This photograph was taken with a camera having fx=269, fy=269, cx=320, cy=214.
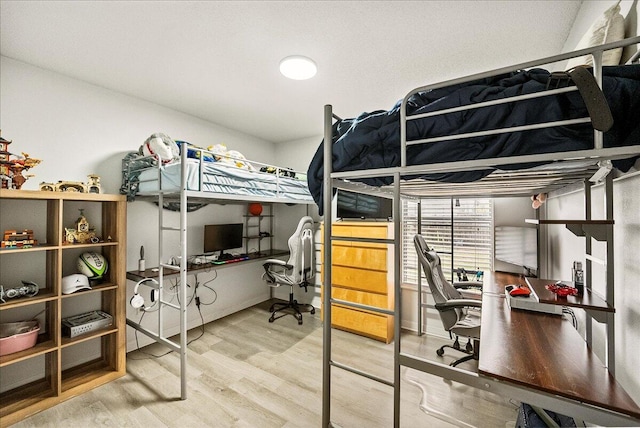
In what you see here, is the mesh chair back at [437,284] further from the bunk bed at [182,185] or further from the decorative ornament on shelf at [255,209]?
the decorative ornament on shelf at [255,209]

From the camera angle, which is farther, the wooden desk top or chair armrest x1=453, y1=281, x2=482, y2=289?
chair armrest x1=453, y1=281, x2=482, y2=289

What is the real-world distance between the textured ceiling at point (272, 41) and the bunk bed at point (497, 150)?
2.50 feet

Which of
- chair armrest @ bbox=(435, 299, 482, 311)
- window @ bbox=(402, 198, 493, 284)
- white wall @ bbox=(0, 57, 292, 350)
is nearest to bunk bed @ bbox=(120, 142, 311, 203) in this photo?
white wall @ bbox=(0, 57, 292, 350)

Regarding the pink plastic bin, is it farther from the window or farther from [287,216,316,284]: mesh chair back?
the window

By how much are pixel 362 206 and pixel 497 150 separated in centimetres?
250

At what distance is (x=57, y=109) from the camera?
2396 mm

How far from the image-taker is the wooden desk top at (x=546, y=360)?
0.88 meters

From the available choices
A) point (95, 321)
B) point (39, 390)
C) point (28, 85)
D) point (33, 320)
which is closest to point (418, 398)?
point (95, 321)

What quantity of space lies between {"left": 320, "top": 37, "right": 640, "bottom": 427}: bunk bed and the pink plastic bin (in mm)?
2303

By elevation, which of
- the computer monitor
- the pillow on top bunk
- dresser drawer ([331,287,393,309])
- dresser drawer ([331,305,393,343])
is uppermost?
the pillow on top bunk

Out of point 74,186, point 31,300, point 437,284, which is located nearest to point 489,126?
point 437,284

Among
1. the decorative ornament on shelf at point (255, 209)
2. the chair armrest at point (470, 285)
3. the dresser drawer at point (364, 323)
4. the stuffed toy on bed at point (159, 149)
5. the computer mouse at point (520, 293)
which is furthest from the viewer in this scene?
the decorative ornament on shelf at point (255, 209)

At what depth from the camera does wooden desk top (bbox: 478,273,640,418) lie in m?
0.88

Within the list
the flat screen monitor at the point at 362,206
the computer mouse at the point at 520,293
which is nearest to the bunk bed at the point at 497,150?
the computer mouse at the point at 520,293
